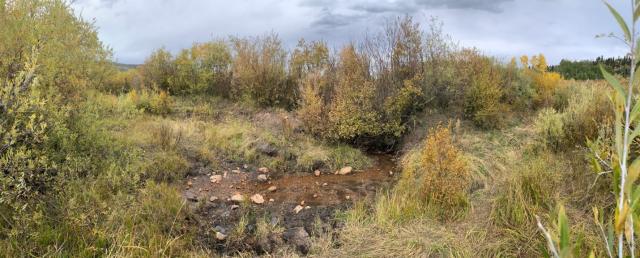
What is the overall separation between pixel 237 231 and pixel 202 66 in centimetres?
847

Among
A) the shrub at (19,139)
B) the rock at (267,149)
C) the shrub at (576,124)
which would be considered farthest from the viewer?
the rock at (267,149)

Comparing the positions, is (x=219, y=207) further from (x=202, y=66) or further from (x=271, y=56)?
(x=202, y=66)

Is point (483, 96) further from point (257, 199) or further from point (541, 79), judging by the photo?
point (257, 199)

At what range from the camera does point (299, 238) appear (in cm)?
426

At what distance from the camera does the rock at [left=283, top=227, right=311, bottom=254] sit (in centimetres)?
404

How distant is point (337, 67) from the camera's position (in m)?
9.18

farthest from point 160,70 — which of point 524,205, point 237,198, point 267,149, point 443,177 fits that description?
point 524,205

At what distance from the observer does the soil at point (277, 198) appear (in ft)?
14.8

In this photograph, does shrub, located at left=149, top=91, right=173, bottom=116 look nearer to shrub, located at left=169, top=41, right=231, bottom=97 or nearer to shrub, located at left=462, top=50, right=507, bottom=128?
shrub, located at left=169, top=41, right=231, bottom=97

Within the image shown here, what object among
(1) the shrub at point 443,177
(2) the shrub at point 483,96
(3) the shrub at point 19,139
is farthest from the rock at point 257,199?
(2) the shrub at point 483,96

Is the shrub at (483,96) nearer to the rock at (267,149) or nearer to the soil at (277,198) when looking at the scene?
the soil at (277,198)

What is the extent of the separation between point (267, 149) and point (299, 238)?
3362 mm

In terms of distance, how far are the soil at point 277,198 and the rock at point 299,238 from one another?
0.30 ft

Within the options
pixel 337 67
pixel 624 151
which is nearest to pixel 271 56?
pixel 337 67
